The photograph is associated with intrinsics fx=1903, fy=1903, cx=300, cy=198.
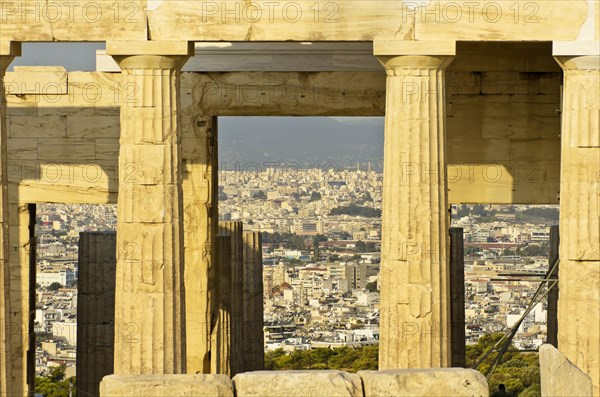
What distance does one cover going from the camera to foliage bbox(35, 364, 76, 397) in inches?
2906

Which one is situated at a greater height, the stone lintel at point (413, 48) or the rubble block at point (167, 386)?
the stone lintel at point (413, 48)

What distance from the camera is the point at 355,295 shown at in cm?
10188

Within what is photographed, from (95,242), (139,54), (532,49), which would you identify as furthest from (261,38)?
(95,242)

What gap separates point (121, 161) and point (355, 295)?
6191 cm

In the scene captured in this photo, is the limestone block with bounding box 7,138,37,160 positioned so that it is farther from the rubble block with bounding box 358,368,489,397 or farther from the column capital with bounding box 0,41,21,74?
the rubble block with bounding box 358,368,489,397

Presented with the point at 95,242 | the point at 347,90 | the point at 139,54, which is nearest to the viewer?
the point at 139,54

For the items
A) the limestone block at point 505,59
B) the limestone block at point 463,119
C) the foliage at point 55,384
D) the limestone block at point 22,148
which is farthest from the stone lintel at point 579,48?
the foliage at point 55,384

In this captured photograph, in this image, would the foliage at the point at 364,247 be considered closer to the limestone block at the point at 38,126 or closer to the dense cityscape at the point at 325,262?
the dense cityscape at the point at 325,262

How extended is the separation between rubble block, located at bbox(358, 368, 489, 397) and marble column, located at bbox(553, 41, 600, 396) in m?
14.1

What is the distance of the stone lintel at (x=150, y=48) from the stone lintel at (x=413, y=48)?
13.5ft

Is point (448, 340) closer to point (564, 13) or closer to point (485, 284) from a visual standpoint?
point (564, 13)

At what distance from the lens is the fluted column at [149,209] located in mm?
40312

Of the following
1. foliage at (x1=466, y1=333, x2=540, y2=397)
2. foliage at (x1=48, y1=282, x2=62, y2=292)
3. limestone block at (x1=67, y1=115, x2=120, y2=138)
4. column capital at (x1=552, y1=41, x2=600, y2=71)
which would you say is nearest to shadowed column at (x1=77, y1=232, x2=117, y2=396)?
limestone block at (x1=67, y1=115, x2=120, y2=138)

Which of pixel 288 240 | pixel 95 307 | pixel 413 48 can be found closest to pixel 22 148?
pixel 95 307
